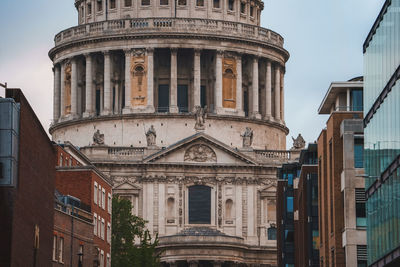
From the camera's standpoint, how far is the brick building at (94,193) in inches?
3361

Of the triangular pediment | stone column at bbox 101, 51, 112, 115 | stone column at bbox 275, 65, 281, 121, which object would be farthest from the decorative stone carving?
stone column at bbox 275, 65, 281, 121

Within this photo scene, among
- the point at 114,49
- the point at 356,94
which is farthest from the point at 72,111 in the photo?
the point at 356,94

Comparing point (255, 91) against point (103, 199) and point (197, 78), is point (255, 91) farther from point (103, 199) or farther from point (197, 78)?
point (103, 199)

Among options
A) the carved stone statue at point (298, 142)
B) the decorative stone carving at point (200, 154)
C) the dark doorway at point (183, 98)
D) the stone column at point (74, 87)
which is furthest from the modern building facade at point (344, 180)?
the stone column at point (74, 87)

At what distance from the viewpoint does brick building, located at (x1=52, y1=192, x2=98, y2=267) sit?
72.5m

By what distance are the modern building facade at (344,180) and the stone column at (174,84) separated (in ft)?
278

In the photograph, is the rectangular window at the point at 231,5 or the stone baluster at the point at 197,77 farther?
the rectangular window at the point at 231,5

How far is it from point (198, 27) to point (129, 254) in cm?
6075

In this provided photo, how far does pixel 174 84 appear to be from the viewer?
162 meters

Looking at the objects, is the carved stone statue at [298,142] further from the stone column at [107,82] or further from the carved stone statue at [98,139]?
the stone column at [107,82]

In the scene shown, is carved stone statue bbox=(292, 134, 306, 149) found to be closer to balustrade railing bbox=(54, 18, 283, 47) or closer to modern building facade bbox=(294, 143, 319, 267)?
balustrade railing bbox=(54, 18, 283, 47)

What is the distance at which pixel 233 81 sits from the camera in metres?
164

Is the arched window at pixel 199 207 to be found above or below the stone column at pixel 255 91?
below

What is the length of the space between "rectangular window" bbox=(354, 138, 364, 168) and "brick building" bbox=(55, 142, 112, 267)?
20558 mm
